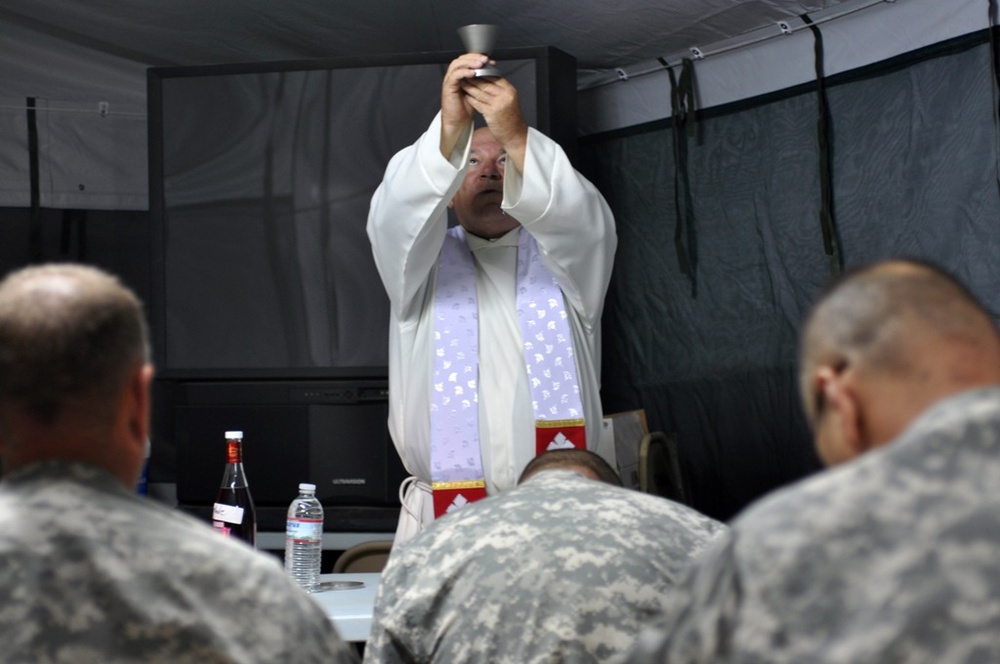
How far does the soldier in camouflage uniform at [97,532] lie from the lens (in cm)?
103

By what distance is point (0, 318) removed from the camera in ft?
3.57

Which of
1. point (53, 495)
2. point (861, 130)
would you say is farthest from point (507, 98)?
point (53, 495)

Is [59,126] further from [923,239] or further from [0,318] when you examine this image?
[0,318]

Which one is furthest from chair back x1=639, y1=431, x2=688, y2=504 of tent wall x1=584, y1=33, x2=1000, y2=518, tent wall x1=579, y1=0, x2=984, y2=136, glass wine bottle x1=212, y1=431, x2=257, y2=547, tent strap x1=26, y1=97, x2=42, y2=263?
tent strap x1=26, y1=97, x2=42, y2=263

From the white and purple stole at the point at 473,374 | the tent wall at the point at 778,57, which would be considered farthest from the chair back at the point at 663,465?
the tent wall at the point at 778,57

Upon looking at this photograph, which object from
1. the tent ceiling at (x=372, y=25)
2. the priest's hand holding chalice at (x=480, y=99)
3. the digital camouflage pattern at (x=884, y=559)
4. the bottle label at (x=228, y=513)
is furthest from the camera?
the tent ceiling at (x=372, y=25)

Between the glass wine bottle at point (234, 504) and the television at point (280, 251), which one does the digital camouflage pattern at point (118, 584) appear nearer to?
the glass wine bottle at point (234, 504)

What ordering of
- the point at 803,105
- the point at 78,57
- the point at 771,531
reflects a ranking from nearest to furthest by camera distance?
the point at 771,531
the point at 803,105
the point at 78,57

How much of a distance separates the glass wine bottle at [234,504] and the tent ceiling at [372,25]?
156 cm

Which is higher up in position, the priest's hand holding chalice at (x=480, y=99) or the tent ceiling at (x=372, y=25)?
the tent ceiling at (x=372, y=25)

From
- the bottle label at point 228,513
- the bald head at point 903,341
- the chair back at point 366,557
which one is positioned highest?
the bald head at point 903,341

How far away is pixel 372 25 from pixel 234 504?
1.74 m

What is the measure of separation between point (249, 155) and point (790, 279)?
157 centimetres

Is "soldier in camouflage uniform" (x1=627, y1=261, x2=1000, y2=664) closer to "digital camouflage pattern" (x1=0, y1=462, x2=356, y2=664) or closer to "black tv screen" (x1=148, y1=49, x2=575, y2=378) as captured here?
"digital camouflage pattern" (x1=0, y1=462, x2=356, y2=664)
